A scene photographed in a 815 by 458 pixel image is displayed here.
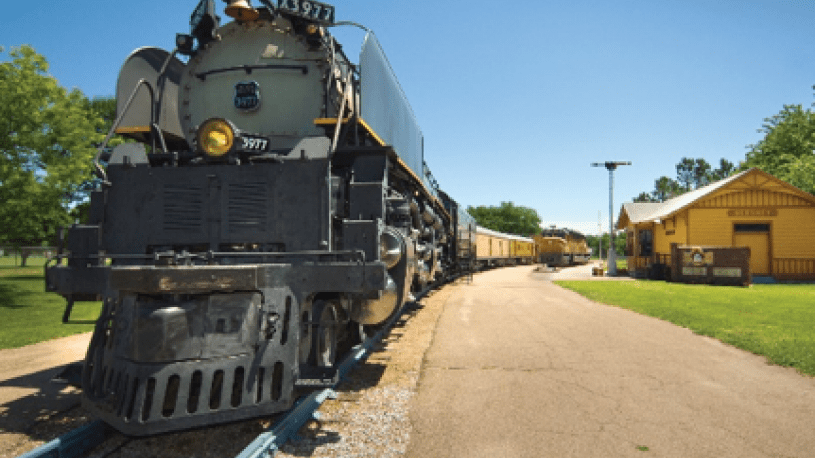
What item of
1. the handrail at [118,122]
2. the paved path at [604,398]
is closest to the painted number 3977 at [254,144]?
the handrail at [118,122]

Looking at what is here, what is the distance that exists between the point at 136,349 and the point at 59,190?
48.3ft

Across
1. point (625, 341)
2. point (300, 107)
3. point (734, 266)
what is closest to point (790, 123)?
point (734, 266)

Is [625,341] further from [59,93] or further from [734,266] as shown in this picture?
[59,93]

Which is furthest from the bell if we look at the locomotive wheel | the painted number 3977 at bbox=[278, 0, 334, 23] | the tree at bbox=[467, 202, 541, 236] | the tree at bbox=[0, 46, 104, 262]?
the tree at bbox=[467, 202, 541, 236]

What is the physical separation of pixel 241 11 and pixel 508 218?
9631cm

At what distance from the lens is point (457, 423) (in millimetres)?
3945

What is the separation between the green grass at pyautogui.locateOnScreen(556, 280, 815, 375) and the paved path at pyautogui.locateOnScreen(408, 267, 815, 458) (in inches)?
15.4

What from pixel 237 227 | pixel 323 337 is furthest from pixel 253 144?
pixel 323 337

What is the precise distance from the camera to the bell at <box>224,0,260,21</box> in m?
5.05

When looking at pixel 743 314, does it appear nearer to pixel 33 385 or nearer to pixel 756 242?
pixel 33 385

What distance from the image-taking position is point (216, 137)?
412 centimetres

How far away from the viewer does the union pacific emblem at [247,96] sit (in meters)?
4.97

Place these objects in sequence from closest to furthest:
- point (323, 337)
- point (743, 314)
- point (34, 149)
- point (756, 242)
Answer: point (323, 337) → point (743, 314) → point (34, 149) → point (756, 242)

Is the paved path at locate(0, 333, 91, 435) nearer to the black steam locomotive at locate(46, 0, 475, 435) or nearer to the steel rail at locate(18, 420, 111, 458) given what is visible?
the steel rail at locate(18, 420, 111, 458)
